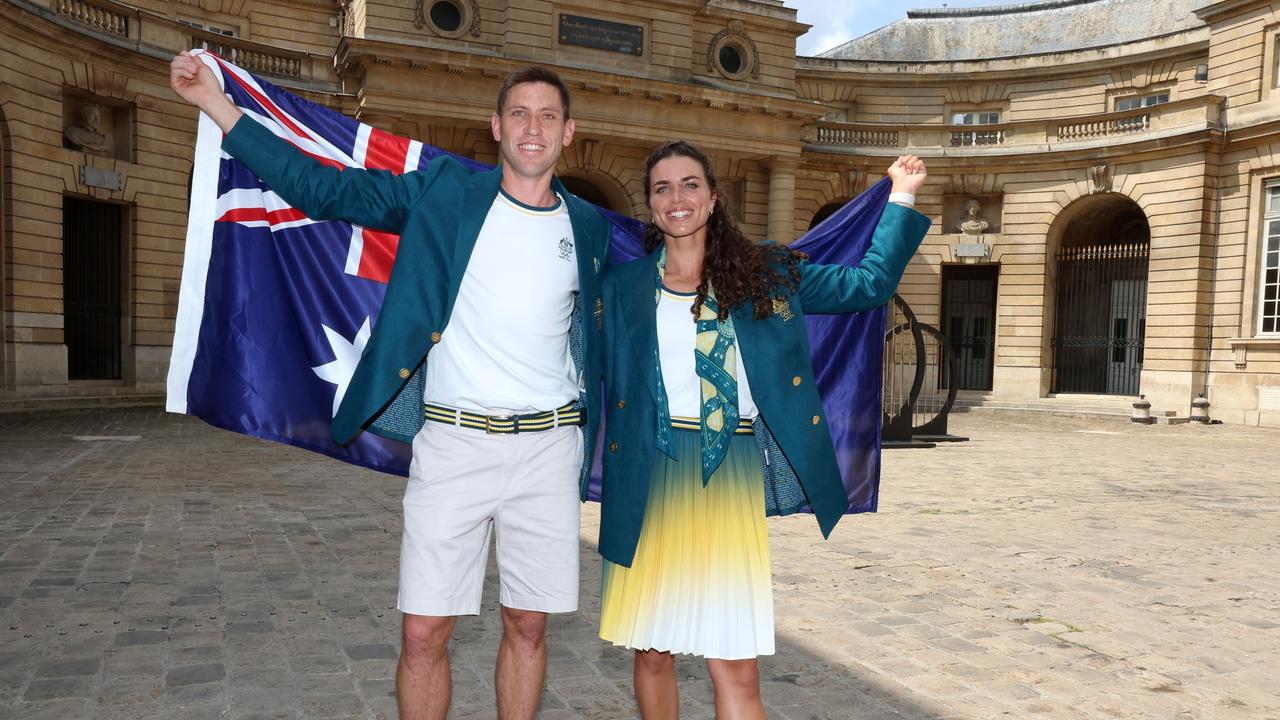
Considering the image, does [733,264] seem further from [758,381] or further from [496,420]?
[496,420]

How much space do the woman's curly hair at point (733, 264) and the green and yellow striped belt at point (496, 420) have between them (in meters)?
0.55

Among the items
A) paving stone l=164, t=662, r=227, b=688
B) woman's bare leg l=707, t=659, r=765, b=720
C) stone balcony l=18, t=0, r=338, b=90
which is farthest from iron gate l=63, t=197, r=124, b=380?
woman's bare leg l=707, t=659, r=765, b=720

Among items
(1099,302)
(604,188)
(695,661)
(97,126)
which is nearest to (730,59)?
(604,188)

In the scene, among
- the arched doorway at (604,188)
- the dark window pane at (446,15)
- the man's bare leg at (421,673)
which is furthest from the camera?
the arched doorway at (604,188)

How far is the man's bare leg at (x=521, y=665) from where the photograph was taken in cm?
294

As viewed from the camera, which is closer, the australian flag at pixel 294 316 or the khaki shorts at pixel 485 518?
the khaki shorts at pixel 485 518

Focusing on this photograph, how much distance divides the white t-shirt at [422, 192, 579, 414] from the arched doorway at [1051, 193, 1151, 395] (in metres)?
26.2

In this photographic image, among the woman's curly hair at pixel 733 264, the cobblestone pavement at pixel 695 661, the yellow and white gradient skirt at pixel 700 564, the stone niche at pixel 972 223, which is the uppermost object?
the stone niche at pixel 972 223

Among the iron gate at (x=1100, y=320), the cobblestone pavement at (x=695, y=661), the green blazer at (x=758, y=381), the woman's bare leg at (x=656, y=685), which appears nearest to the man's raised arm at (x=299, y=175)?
the green blazer at (x=758, y=381)

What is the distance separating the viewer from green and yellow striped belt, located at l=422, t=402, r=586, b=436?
288 centimetres

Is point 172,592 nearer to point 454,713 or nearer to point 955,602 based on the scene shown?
point 454,713

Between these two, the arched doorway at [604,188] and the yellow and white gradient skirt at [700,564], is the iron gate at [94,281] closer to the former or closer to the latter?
the arched doorway at [604,188]

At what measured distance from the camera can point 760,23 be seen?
94.7ft

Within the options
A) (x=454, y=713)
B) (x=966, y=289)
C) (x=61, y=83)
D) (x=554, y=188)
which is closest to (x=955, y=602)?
(x=454, y=713)
